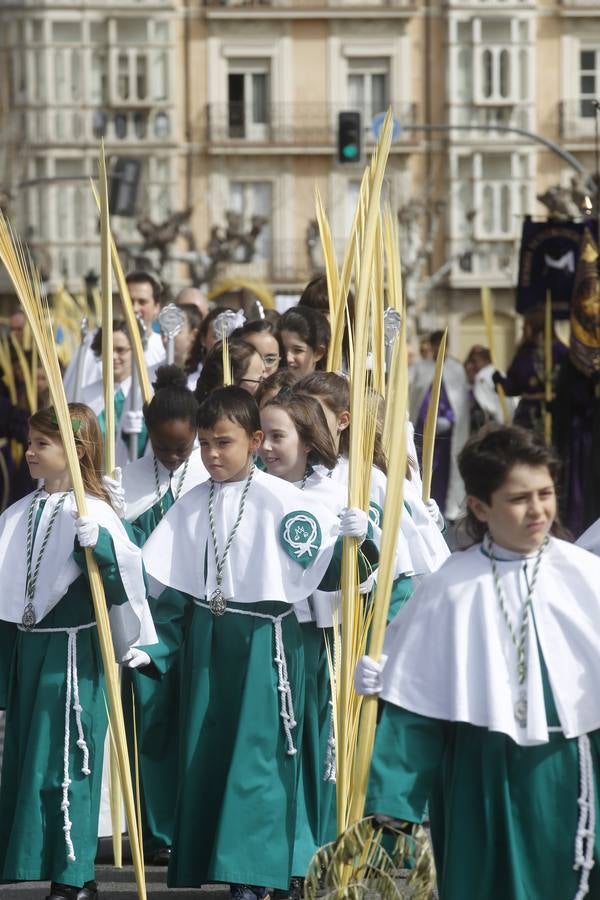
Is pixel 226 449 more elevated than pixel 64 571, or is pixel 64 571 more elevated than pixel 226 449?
pixel 226 449

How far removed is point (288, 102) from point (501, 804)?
45.2 meters

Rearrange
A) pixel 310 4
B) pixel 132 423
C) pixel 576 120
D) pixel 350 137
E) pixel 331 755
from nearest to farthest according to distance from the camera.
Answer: pixel 331 755
pixel 132 423
pixel 350 137
pixel 310 4
pixel 576 120

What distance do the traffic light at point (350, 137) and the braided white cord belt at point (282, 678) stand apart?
712 inches

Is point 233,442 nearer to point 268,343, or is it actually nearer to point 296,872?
point 296,872

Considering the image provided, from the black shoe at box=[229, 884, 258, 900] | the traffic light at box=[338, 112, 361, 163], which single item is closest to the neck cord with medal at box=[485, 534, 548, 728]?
the black shoe at box=[229, 884, 258, 900]

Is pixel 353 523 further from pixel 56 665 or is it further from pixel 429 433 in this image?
pixel 429 433

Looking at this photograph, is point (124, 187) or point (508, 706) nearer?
point (508, 706)

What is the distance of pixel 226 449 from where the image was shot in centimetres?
596

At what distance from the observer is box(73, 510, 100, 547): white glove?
5730 millimetres

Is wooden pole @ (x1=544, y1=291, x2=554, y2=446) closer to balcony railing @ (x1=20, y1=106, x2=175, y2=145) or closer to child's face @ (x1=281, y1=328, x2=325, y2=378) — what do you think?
child's face @ (x1=281, y1=328, x2=325, y2=378)

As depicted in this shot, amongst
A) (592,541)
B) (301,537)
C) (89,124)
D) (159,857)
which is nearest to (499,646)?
(592,541)

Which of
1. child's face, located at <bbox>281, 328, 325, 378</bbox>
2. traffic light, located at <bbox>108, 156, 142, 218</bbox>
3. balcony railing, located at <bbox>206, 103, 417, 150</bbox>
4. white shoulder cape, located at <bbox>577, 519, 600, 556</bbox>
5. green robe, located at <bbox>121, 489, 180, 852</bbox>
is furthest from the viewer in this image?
balcony railing, located at <bbox>206, 103, 417, 150</bbox>

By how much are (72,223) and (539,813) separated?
45381mm

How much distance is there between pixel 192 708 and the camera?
19.5 ft
